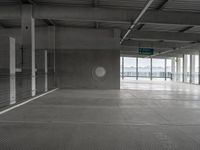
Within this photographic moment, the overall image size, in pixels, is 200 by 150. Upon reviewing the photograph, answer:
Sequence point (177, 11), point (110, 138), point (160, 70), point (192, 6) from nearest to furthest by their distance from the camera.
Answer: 1. point (110, 138)
2. point (192, 6)
3. point (177, 11)
4. point (160, 70)

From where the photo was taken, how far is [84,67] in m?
12.7

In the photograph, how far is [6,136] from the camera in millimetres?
3480

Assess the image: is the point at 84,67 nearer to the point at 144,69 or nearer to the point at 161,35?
the point at 161,35

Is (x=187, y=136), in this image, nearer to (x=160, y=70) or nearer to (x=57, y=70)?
(x=57, y=70)

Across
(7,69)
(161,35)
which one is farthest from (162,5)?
(7,69)

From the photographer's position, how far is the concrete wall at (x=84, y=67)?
12.6 m

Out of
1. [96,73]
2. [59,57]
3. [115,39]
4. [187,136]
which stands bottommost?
[187,136]

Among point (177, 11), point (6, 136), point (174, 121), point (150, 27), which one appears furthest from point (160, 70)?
point (6, 136)

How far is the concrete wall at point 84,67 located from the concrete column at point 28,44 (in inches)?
144

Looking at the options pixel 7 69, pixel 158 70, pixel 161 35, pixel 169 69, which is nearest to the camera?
pixel 7 69

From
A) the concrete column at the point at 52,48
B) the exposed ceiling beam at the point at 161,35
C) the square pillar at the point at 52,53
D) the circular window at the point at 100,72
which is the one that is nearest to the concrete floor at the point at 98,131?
the square pillar at the point at 52,53

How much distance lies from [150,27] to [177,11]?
10.2 ft

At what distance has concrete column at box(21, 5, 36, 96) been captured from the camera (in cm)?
877

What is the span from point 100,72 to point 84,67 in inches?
42.7
